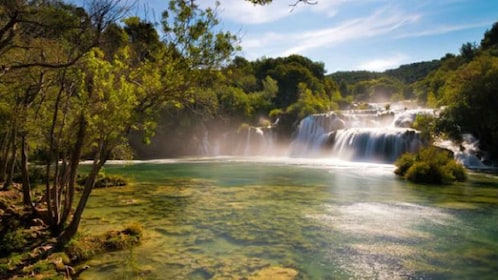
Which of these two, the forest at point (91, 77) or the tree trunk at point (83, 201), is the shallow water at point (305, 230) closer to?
the tree trunk at point (83, 201)

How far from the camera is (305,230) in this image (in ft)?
42.6

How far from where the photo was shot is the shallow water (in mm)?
9211

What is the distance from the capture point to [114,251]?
33.7 feet

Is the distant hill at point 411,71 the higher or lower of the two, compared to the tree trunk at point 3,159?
higher

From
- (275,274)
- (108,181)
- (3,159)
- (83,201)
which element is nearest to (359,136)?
(108,181)

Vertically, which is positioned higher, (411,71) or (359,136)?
(411,71)

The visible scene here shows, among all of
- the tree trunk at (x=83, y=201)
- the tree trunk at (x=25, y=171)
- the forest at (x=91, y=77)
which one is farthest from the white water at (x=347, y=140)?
the tree trunk at (x=83, y=201)

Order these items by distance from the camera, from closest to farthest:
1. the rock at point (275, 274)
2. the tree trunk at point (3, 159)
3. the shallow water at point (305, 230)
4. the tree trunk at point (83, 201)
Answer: the rock at point (275, 274) < the shallow water at point (305, 230) < the tree trunk at point (83, 201) < the tree trunk at point (3, 159)

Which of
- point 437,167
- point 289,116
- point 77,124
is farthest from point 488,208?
point 289,116

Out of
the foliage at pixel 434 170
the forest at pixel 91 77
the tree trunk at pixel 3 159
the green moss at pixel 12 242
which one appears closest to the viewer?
the forest at pixel 91 77

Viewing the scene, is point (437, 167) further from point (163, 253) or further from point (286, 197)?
point (163, 253)

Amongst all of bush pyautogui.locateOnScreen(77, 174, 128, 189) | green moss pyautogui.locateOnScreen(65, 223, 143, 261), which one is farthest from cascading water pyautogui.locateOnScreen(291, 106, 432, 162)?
green moss pyautogui.locateOnScreen(65, 223, 143, 261)

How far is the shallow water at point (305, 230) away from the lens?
30.2 ft

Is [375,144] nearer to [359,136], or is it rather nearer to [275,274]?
[359,136]
